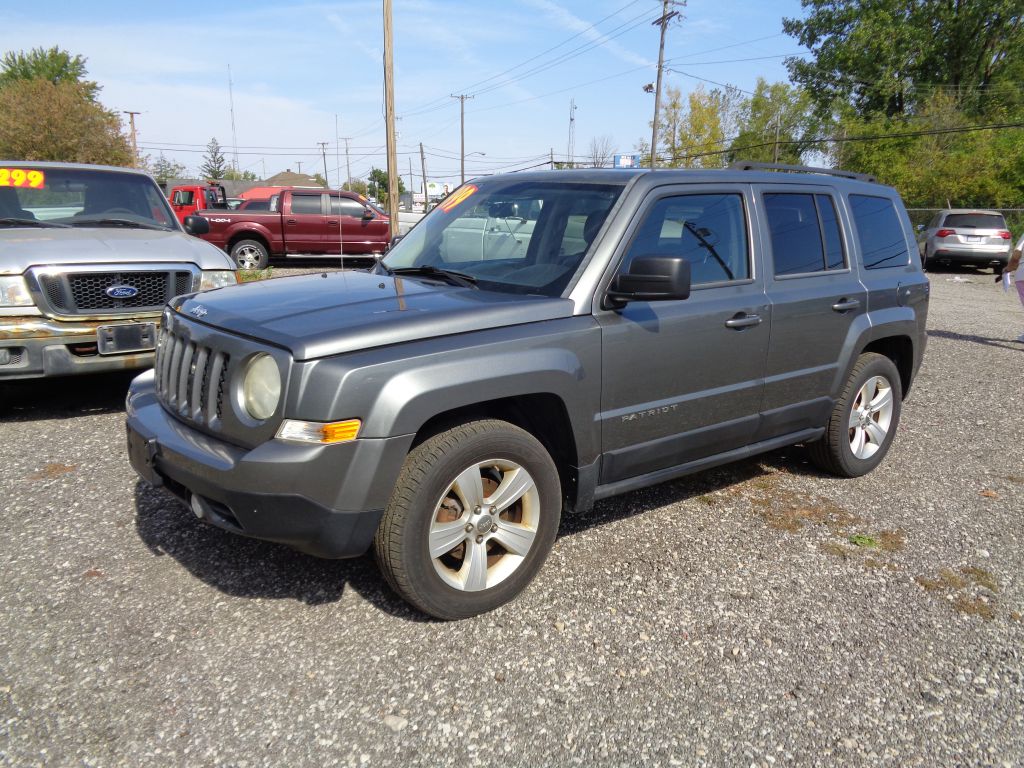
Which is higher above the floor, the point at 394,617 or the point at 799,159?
the point at 799,159

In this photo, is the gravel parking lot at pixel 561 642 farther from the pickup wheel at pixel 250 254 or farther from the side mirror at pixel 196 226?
the pickup wheel at pixel 250 254

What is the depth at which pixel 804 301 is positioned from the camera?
4172 millimetres

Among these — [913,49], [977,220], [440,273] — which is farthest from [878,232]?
[913,49]

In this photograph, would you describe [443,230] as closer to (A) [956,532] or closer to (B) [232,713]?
(B) [232,713]

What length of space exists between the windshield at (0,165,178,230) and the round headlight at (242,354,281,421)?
4.56 meters

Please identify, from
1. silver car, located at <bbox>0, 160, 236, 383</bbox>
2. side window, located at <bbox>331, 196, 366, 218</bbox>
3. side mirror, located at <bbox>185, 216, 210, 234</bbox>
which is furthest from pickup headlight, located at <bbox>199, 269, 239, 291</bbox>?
side window, located at <bbox>331, 196, 366, 218</bbox>

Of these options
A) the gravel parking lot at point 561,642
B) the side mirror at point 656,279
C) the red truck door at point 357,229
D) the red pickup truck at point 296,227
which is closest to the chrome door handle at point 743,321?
the side mirror at point 656,279

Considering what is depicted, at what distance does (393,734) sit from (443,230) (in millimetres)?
2590

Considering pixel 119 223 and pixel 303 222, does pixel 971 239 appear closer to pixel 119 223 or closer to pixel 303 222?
pixel 303 222

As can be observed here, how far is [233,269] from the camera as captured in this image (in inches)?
246

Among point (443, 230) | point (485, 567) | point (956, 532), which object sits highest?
point (443, 230)

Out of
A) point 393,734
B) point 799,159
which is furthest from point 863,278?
point 799,159

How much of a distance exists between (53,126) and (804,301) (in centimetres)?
4167

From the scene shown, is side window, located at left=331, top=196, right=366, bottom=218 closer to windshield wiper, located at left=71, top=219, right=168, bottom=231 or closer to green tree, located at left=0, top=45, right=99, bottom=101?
windshield wiper, located at left=71, top=219, right=168, bottom=231
